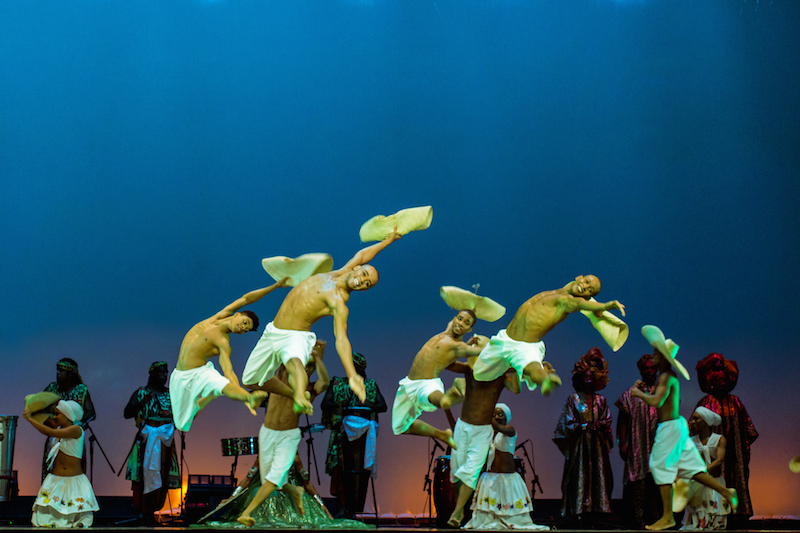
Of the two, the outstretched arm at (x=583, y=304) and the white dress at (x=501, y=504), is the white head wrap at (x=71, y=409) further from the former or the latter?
the outstretched arm at (x=583, y=304)

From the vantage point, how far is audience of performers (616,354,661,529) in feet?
26.1

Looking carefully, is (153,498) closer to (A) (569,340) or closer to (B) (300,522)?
(B) (300,522)

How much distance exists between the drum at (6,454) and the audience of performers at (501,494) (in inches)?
181

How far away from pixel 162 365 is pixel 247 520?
8.25ft

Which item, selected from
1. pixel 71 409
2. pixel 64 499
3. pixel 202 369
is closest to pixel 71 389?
pixel 71 409

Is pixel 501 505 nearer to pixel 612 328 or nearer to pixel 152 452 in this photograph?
pixel 612 328

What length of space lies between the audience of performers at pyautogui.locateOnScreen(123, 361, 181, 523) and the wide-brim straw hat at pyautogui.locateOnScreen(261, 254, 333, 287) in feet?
6.94

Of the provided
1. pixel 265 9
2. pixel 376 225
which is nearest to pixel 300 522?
pixel 376 225

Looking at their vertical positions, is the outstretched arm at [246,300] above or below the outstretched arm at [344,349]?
above

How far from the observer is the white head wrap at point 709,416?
744cm

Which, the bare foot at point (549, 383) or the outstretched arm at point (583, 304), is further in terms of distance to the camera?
the outstretched arm at point (583, 304)

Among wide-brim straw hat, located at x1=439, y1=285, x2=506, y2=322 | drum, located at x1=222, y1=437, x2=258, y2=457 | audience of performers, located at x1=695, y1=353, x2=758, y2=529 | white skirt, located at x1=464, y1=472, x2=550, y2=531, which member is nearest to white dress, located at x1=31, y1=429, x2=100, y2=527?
drum, located at x1=222, y1=437, x2=258, y2=457

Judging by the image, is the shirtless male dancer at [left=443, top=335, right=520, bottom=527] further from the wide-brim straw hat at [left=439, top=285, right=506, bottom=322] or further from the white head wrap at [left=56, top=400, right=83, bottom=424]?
the white head wrap at [left=56, top=400, right=83, bottom=424]

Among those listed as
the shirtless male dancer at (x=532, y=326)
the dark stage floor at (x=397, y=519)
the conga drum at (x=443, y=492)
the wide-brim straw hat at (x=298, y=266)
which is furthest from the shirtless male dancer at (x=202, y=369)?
the conga drum at (x=443, y=492)
